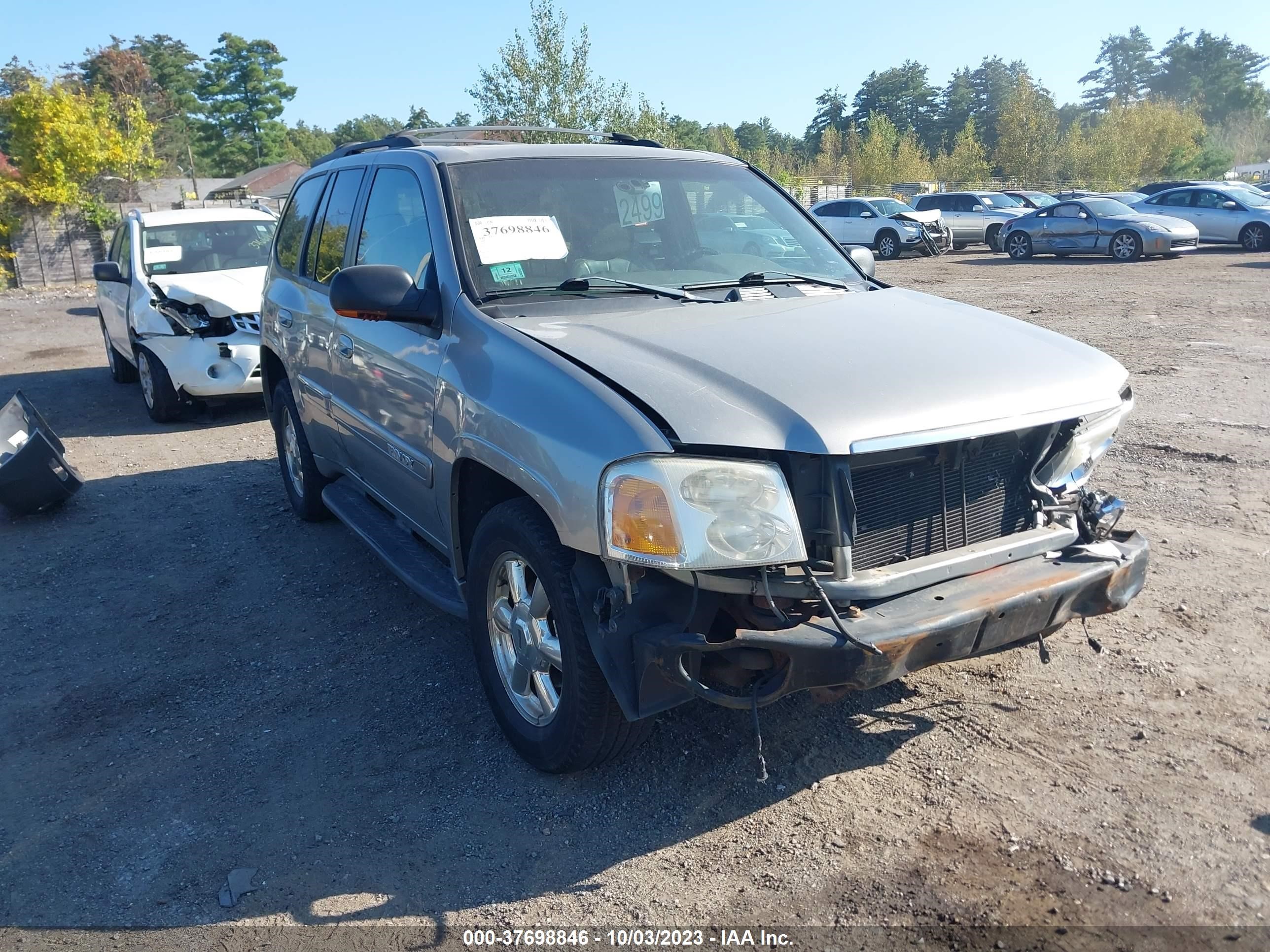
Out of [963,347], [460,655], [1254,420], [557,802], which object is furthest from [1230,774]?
[1254,420]

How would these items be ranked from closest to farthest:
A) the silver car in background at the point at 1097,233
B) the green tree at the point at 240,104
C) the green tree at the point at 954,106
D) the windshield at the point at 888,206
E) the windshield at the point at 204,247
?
the windshield at the point at 204,247, the silver car in background at the point at 1097,233, the windshield at the point at 888,206, the green tree at the point at 240,104, the green tree at the point at 954,106

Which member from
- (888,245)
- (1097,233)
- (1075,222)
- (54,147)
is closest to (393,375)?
(1097,233)

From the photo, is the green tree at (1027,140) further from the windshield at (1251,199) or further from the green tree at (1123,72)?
the green tree at (1123,72)

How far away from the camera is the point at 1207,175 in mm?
62094

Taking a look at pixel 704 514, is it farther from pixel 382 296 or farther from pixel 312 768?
pixel 312 768

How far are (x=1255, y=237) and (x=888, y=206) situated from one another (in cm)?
909

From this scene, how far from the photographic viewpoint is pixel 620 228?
419 cm

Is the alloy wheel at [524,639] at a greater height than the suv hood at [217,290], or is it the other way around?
the suv hood at [217,290]

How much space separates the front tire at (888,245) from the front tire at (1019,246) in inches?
115

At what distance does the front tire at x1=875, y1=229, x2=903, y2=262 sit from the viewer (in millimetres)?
27734

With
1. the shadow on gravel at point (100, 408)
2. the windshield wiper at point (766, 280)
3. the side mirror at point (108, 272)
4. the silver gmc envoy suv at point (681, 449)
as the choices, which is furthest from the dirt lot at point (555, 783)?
the side mirror at point (108, 272)

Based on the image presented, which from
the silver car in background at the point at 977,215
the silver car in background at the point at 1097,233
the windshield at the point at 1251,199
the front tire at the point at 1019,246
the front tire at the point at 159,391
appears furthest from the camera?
the silver car in background at the point at 977,215

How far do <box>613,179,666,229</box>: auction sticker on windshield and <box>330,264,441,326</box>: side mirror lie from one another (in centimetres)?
94

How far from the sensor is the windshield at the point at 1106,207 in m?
24.2
